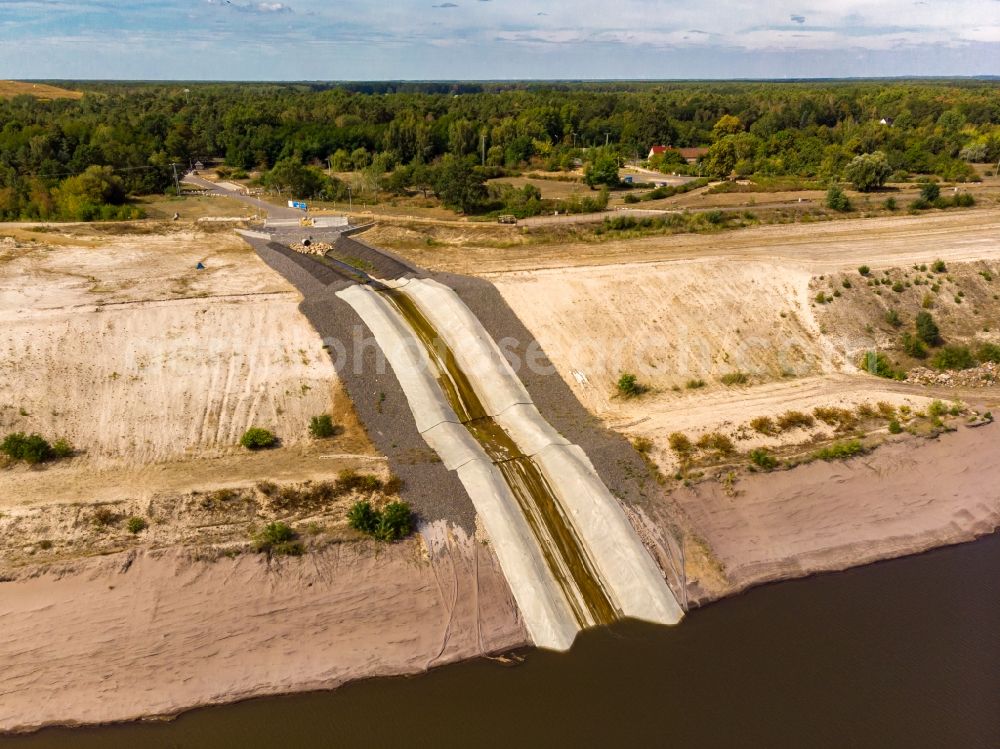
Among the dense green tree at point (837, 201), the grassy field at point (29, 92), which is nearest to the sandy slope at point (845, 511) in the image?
the dense green tree at point (837, 201)

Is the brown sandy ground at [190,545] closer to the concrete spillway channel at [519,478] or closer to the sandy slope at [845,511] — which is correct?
the concrete spillway channel at [519,478]

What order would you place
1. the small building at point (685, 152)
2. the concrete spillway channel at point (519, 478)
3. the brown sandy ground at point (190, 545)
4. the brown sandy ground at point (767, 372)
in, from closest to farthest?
the brown sandy ground at point (190, 545), the concrete spillway channel at point (519, 478), the brown sandy ground at point (767, 372), the small building at point (685, 152)

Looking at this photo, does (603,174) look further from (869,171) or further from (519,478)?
(519,478)

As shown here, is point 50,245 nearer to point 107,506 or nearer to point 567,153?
point 107,506

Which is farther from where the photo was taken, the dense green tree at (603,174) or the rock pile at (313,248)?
the dense green tree at (603,174)

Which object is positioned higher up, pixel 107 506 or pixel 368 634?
pixel 107 506

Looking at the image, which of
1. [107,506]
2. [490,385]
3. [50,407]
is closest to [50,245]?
[50,407]
